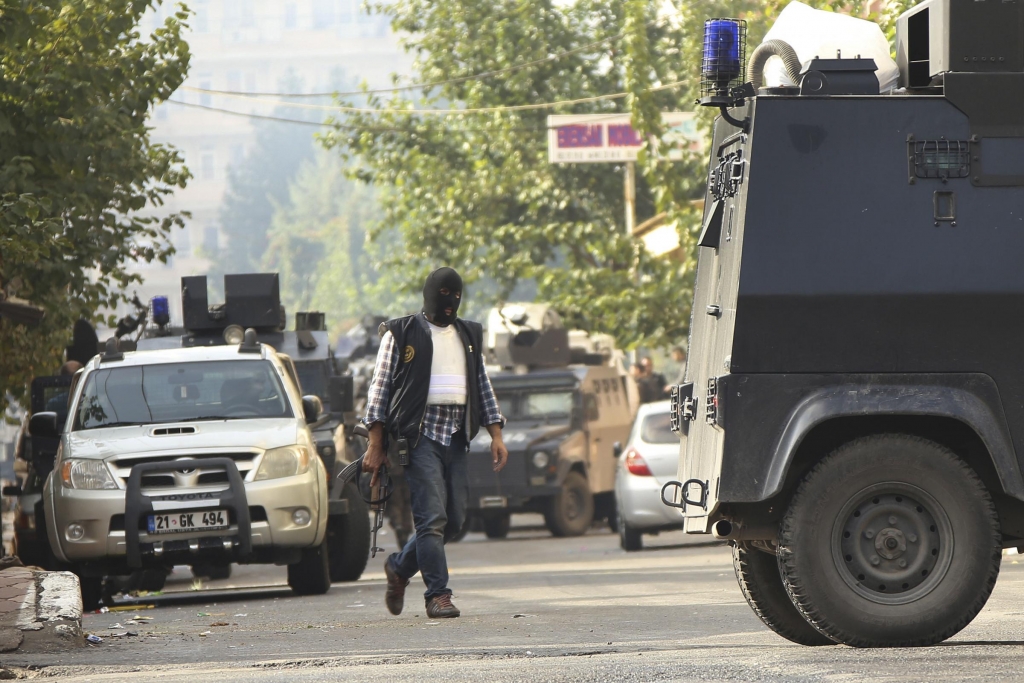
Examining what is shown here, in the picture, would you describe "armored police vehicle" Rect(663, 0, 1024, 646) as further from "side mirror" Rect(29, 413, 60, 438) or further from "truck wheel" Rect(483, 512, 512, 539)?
"truck wheel" Rect(483, 512, 512, 539)

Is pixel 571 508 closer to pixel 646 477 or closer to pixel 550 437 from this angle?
pixel 550 437

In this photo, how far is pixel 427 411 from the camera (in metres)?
9.75

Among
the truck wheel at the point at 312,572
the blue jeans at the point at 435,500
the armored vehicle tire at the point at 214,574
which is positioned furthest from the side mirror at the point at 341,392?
the blue jeans at the point at 435,500

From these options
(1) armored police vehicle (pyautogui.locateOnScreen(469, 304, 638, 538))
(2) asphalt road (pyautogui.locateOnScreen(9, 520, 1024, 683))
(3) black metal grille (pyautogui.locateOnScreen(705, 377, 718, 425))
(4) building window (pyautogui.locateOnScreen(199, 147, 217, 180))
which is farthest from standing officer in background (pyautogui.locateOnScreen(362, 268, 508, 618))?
(4) building window (pyautogui.locateOnScreen(199, 147, 217, 180))

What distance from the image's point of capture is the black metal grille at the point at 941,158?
7195mm

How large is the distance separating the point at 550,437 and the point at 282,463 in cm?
982

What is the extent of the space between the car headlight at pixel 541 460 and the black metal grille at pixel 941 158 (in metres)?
15.1

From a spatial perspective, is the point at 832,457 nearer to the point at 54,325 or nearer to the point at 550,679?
the point at 550,679

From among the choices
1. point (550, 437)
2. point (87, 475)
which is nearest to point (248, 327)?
point (550, 437)

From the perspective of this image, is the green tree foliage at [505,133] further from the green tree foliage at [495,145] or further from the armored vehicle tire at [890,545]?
the armored vehicle tire at [890,545]

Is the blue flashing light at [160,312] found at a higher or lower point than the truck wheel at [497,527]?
higher

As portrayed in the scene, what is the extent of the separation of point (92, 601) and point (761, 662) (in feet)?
24.2

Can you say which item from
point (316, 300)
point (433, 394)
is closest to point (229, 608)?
point (433, 394)

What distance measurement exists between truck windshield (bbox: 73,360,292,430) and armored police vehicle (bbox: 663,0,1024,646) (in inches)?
264
